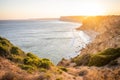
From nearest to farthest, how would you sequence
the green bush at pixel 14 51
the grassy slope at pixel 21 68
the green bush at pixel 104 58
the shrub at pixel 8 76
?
1. the shrub at pixel 8 76
2. the grassy slope at pixel 21 68
3. the green bush at pixel 14 51
4. the green bush at pixel 104 58

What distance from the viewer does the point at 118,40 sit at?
54.5 metres

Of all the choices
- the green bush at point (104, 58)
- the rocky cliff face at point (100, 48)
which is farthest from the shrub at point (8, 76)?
the green bush at point (104, 58)

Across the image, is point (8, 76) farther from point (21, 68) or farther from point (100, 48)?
point (100, 48)

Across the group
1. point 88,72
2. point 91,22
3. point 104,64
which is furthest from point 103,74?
A: point 91,22

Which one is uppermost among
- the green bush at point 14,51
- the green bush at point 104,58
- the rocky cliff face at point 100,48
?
the green bush at point 14,51

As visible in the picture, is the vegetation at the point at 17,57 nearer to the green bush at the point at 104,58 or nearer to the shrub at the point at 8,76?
the shrub at the point at 8,76

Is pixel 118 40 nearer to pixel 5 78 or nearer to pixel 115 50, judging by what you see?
pixel 115 50

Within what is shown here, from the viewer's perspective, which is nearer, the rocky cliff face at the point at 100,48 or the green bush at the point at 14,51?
the green bush at the point at 14,51

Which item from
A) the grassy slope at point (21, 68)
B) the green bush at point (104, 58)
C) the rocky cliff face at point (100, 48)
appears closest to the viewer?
the grassy slope at point (21, 68)

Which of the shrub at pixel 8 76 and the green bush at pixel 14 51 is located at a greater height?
the green bush at pixel 14 51

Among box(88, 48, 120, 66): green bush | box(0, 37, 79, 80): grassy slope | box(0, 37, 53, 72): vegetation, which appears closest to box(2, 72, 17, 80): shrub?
box(0, 37, 79, 80): grassy slope

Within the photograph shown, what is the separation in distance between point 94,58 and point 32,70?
12516 mm

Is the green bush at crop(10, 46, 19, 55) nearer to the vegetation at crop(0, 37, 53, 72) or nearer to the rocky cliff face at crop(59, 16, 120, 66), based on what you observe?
the vegetation at crop(0, 37, 53, 72)

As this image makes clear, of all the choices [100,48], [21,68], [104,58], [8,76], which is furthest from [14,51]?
[100,48]
